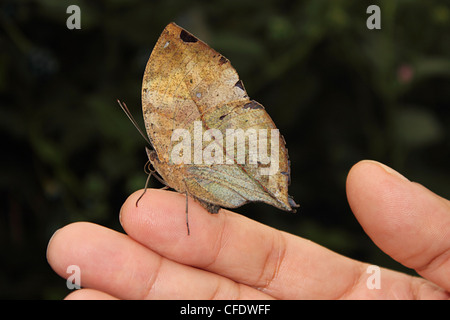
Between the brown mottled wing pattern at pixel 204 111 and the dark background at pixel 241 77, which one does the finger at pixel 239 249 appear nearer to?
the brown mottled wing pattern at pixel 204 111

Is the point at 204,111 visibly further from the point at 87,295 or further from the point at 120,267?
the point at 87,295

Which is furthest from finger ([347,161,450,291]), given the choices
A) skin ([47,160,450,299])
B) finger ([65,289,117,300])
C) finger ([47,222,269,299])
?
finger ([65,289,117,300])

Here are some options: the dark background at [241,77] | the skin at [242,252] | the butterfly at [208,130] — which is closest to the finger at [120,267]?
the skin at [242,252]

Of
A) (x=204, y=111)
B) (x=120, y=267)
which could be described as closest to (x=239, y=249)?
(x=120, y=267)

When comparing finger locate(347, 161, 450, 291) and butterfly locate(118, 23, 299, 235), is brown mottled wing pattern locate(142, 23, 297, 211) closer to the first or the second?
butterfly locate(118, 23, 299, 235)

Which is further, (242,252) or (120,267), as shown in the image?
(242,252)
